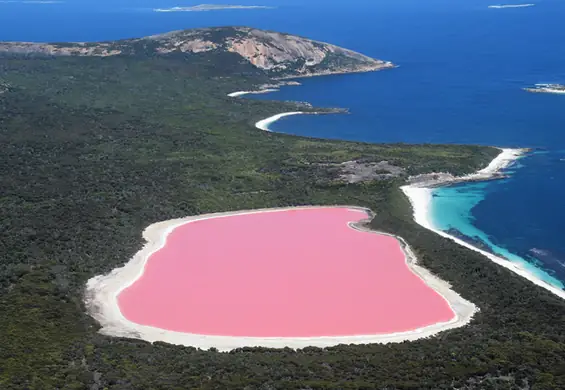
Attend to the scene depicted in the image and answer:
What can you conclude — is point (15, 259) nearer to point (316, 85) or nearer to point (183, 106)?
point (183, 106)

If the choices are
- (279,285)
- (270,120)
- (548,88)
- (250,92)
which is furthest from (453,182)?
(250,92)

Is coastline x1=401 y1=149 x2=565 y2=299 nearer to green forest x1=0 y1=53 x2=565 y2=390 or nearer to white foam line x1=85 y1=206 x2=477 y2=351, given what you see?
green forest x1=0 y1=53 x2=565 y2=390

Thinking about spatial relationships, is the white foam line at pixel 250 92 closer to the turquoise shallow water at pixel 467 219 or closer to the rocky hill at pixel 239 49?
the rocky hill at pixel 239 49

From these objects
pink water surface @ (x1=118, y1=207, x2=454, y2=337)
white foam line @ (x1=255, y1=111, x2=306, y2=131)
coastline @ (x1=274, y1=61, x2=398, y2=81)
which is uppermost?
coastline @ (x1=274, y1=61, x2=398, y2=81)

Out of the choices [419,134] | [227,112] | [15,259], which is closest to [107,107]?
[227,112]

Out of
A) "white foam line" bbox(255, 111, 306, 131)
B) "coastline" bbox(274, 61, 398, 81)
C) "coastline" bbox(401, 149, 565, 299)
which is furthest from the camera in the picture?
"coastline" bbox(274, 61, 398, 81)

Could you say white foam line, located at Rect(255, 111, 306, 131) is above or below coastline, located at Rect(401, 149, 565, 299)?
above

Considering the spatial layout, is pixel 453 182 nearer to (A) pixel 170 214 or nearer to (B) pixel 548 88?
(A) pixel 170 214

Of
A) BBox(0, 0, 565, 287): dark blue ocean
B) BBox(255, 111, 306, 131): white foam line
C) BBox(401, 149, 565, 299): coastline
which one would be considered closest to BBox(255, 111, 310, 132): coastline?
BBox(255, 111, 306, 131): white foam line
